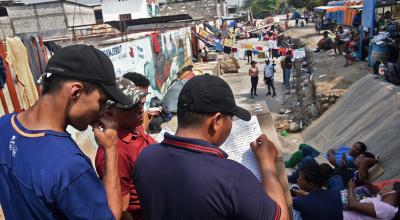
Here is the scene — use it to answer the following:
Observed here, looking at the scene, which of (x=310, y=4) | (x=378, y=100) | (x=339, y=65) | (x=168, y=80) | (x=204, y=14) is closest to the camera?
(x=378, y=100)

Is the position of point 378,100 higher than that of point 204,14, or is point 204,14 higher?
point 204,14

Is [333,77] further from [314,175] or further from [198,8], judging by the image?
[198,8]

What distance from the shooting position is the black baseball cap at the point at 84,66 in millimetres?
1389

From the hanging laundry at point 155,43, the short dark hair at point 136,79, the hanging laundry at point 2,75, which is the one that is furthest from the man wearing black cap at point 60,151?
the hanging laundry at point 155,43

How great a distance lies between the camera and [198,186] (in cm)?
132

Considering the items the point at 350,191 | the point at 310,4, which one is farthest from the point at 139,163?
the point at 310,4

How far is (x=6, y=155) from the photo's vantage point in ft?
4.51

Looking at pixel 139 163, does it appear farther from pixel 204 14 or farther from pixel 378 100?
pixel 204 14

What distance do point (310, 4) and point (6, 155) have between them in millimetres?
48182

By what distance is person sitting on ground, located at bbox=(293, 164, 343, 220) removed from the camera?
310 centimetres

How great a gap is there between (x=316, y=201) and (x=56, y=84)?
2701 millimetres

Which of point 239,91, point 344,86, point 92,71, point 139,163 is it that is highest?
point 92,71

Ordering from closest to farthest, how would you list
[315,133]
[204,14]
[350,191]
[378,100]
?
[350,191]
[378,100]
[315,133]
[204,14]

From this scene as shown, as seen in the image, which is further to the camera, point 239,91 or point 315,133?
point 239,91
